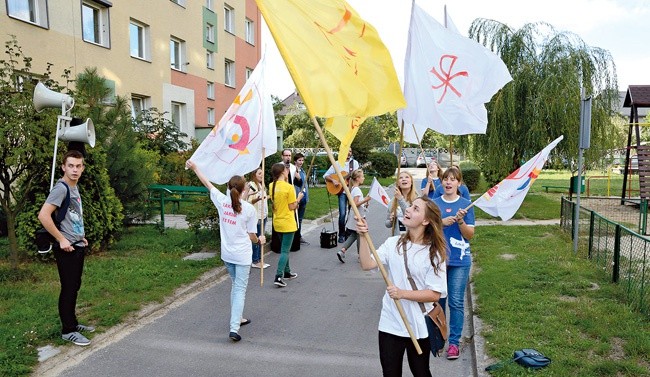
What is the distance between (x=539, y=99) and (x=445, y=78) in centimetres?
1143

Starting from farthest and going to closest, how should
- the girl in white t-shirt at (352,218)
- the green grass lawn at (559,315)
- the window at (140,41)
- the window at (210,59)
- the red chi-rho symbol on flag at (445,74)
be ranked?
the window at (210,59) → the window at (140,41) → the girl in white t-shirt at (352,218) → the red chi-rho symbol on flag at (445,74) → the green grass lawn at (559,315)

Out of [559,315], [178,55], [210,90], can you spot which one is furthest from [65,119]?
[210,90]

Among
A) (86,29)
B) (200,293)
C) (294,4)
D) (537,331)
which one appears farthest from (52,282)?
(86,29)

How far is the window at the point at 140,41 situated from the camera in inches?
756

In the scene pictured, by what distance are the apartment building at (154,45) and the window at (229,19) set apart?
0.05 metres

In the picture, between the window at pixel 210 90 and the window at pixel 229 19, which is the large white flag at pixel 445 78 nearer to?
the window at pixel 210 90

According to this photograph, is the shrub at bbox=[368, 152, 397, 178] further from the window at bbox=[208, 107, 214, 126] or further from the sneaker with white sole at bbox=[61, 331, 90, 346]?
the sneaker with white sole at bbox=[61, 331, 90, 346]

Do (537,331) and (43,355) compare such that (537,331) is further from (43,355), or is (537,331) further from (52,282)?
(52,282)

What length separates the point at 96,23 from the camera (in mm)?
17031

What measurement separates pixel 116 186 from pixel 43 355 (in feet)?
18.7

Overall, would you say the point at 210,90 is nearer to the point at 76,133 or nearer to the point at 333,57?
the point at 76,133

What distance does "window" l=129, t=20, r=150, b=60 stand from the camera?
1920 cm

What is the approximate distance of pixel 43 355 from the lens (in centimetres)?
473

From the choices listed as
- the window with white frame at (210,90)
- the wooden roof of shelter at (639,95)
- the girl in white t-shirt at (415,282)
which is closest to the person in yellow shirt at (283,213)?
the girl in white t-shirt at (415,282)
